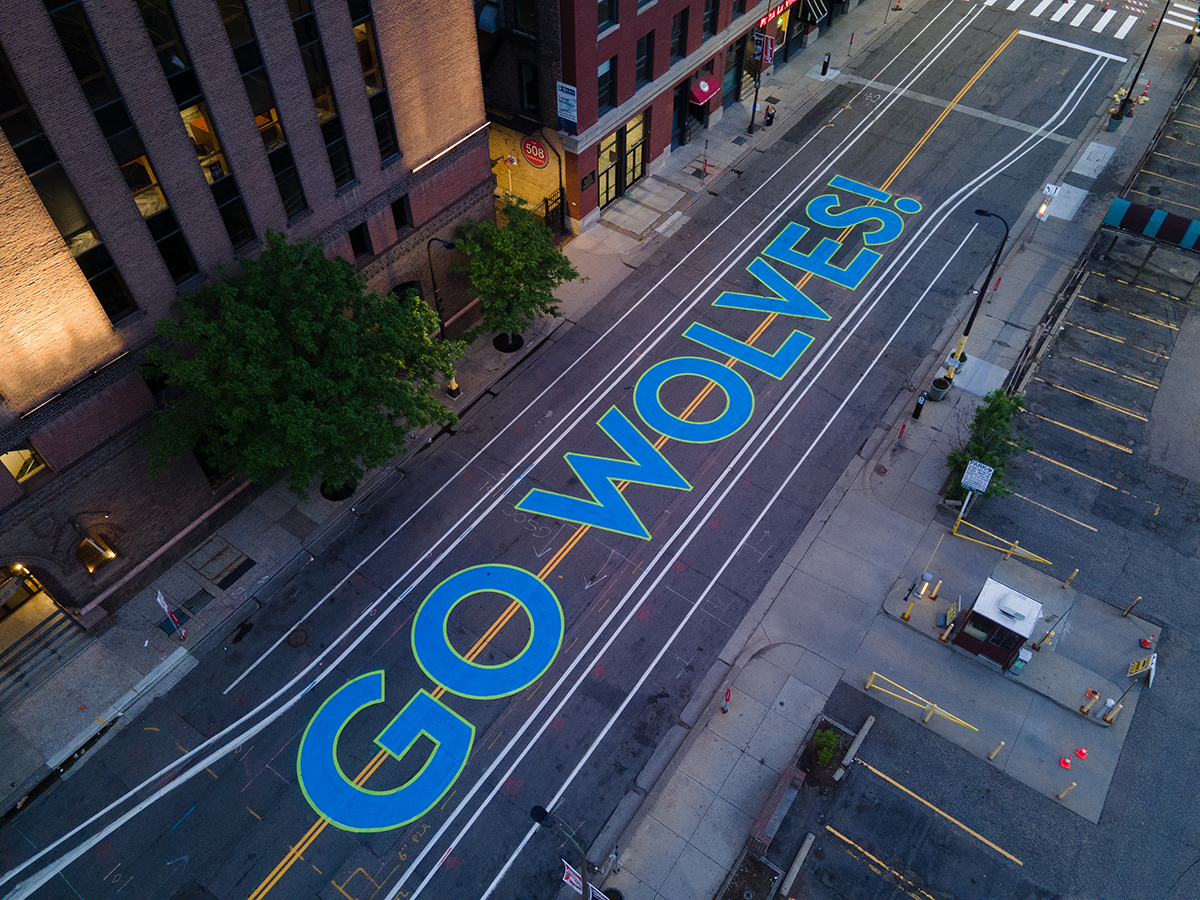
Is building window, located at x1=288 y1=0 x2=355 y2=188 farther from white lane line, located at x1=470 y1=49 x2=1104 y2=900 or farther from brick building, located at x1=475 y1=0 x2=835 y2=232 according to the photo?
white lane line, located at x1=470 y1=49 x2=1104 y2=900

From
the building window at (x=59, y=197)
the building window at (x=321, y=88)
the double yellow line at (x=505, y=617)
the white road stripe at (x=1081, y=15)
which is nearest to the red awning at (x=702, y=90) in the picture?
the double yellow line at (x=505, y=617)

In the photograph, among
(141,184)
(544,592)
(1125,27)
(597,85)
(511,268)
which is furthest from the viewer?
(1125,27)

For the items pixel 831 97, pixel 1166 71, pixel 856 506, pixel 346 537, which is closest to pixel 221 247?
pixel 346 537

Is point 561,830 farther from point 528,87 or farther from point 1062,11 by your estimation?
point 1062,11

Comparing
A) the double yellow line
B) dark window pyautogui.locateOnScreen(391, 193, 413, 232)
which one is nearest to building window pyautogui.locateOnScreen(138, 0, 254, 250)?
dark window pyautogui.locateOnScreen(391, 193, 413, 232)

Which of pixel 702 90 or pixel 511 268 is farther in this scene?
pixel 702 90

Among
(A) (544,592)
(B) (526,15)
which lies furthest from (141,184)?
(B) (526,15)

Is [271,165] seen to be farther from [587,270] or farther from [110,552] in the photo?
[587,270]

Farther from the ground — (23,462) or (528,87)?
(528,87)
